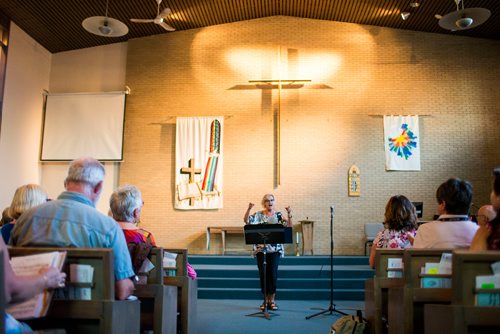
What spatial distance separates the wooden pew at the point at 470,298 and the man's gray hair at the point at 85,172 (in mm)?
1648

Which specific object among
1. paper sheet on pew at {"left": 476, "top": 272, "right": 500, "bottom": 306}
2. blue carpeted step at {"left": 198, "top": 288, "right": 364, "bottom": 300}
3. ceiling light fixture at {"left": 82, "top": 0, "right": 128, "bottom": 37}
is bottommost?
blue carpeted step at {"left": 198, "top": 288, "right": 364, "bottom": 300}

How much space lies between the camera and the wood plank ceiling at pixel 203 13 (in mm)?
8789

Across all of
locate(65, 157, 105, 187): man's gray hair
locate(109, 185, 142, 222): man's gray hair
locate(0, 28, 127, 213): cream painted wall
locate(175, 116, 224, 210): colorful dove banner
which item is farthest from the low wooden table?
locate(65, 157, 105, 187): man's gray hair

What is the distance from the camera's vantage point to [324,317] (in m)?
Answer: 5.43

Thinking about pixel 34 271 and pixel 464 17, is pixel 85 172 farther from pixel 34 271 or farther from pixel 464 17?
pixel 464 17

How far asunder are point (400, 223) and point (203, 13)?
7487 millimetres

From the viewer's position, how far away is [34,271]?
73.7 inches

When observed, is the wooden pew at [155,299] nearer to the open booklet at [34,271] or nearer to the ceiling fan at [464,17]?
the open booklet at [34,271]

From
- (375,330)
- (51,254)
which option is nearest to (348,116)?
(375,330)

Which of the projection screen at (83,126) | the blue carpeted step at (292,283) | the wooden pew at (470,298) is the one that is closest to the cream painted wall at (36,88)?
the projection screen at (83,126)

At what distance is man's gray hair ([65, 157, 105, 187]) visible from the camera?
2256mm

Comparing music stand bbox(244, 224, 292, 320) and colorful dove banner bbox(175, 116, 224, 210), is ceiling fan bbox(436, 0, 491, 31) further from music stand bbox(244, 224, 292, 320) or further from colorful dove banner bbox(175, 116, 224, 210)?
colorful dove banner bbox(175, 116, 224, 210)

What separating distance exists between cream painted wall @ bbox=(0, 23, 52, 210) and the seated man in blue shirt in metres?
7.71

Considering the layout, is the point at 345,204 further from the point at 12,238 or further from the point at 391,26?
the point at 12,238
